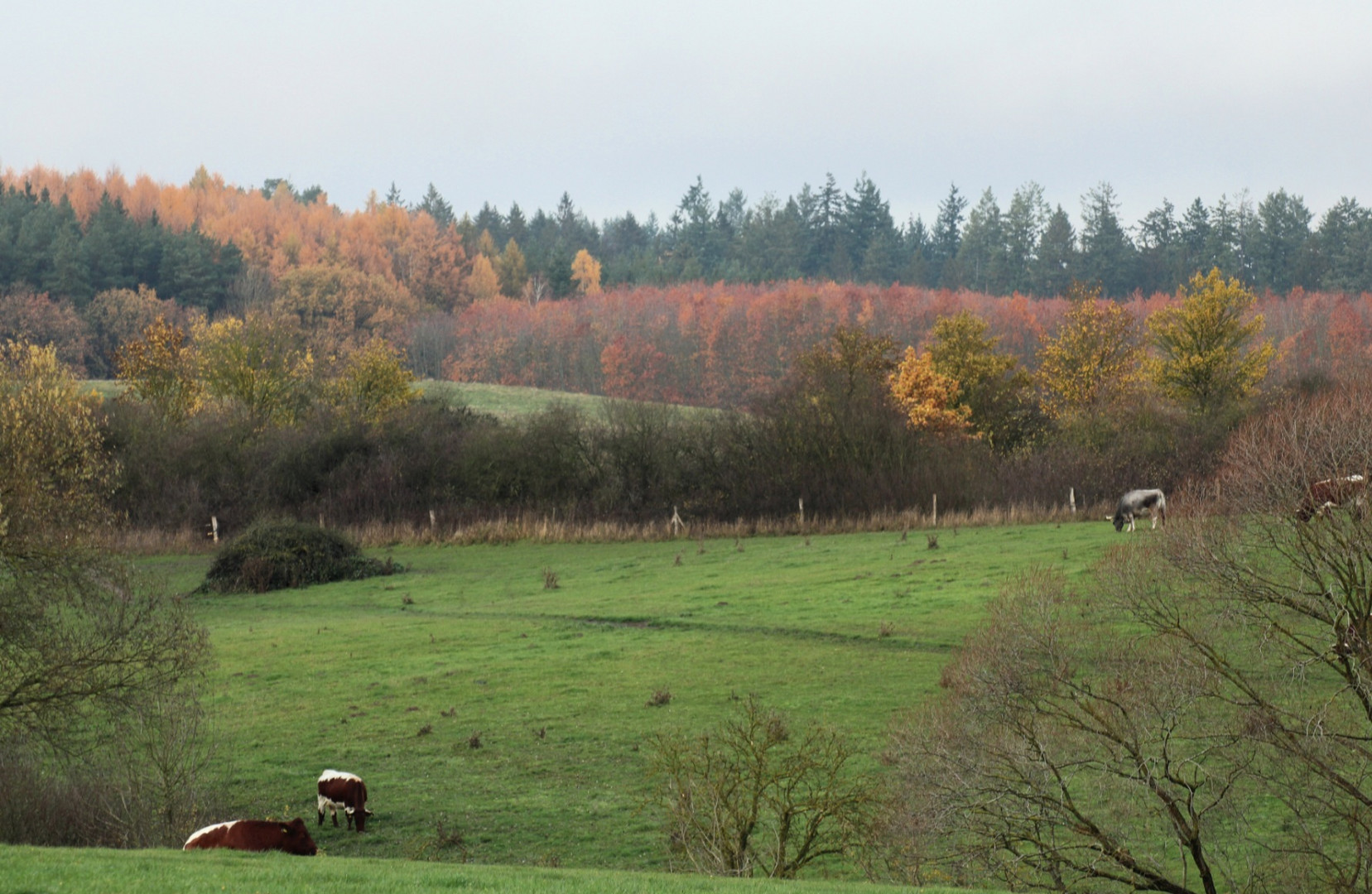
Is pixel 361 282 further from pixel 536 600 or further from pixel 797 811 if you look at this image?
pixel 797 811

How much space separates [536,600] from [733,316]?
103 m

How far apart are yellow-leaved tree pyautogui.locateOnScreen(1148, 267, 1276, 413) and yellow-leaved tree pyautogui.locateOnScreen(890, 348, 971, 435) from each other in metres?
11.1

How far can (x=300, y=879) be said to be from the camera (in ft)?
38.2

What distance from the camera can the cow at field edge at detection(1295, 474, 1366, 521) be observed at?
1636cm

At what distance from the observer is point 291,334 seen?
75.8 metres

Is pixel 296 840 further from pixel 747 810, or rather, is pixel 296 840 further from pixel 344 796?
pixel 747 810

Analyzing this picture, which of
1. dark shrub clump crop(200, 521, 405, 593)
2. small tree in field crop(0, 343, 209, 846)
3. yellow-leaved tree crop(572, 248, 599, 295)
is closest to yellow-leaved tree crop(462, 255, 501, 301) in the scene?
yellow-leaved tree crop(572, 248, 599, 295)

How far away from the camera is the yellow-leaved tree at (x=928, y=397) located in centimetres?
5994

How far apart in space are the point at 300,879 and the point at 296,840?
4.44 meters

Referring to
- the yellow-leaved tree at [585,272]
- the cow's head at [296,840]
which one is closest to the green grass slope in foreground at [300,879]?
the cow's head at [296,840]

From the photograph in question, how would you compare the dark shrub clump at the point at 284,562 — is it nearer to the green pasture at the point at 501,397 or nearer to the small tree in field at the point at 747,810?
the small tree in field at the point at 747,810

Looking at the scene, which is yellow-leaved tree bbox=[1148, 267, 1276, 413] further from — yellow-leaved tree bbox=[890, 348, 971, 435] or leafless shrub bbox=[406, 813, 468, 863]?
leafless shrub bbox=[406, 813, 468, 863]

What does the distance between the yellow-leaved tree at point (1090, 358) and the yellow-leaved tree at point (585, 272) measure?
10536cm

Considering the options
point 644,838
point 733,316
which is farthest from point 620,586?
point 733,316
